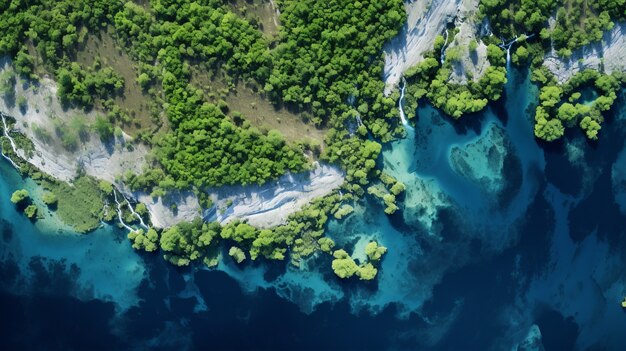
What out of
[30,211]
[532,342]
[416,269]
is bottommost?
[532,342]

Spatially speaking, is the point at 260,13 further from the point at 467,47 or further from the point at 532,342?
the point at 532,342

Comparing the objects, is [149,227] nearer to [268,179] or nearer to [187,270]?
[187,270]

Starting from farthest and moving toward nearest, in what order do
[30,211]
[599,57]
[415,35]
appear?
[30,211] < [599,57] < [415,35]

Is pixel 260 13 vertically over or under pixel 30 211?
over

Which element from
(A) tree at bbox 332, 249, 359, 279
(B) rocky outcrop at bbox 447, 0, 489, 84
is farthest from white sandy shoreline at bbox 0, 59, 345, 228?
(B) rocky outcrop at bbox 447, 0, 489, 84

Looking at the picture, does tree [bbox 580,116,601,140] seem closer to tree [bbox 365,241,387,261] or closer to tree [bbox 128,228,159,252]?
tree [bbox 365,241,387,261]

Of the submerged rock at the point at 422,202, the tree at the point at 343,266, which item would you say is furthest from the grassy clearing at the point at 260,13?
the tree at the point at 343,266

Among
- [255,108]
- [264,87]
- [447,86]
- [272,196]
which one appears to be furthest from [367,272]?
[264,87]
